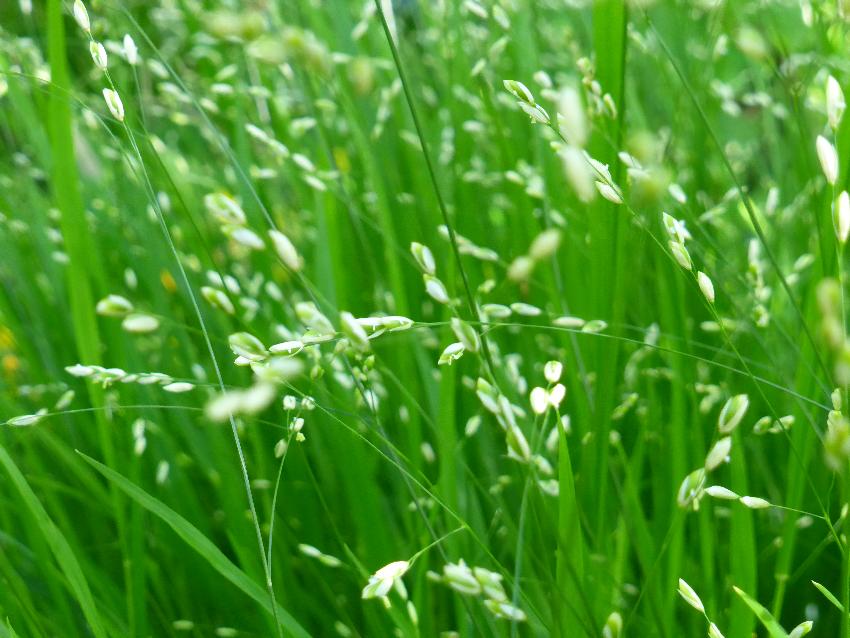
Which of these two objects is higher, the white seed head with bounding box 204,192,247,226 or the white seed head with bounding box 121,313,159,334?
the white seed head with bounding box 204,192,247,226

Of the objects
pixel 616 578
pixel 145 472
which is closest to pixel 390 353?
pixel 145 472

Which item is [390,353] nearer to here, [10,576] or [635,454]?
[635,454]

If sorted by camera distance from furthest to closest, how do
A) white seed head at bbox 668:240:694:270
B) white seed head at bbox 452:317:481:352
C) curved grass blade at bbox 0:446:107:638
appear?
curved grass blade at bbox 0:446:107:638, white seed head at bbox 668:240:694:270, white seed head at bbox 452:317:481:352

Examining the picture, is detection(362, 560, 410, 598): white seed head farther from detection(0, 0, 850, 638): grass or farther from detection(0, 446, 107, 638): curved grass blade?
detection(0, 446, 107, 638): curved grass blade

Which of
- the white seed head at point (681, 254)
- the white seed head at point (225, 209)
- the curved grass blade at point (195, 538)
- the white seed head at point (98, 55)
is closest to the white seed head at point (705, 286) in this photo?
the white seed head at point (681, 254)

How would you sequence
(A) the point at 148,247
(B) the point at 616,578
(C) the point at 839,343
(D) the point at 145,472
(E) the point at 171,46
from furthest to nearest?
(E) the point at 171,46, (A) the point at 148,247, (D) the point at 145,472, (B) the point at 616,578, (C) the point at 839,343

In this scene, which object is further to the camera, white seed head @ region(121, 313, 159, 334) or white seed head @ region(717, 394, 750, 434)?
white seed head @ region(121, 313, 159, 334)

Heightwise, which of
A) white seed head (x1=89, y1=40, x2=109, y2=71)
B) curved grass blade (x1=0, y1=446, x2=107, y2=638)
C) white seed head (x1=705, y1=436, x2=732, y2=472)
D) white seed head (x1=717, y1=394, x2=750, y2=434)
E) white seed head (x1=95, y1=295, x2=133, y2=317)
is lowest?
curved grass blade (x1=0, y1=446, x2=107, y2=638)

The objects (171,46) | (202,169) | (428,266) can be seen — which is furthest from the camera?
(171,46)

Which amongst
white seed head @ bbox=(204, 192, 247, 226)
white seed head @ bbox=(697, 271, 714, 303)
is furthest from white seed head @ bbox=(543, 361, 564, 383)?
white seed head @ bbox=(204, 192, 247, 226)
